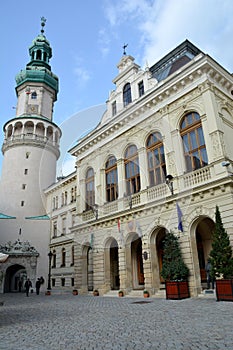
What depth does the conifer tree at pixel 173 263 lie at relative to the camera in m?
13.3

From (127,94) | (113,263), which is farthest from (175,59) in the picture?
(113,263)

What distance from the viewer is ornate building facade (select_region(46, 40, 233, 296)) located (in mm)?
14203

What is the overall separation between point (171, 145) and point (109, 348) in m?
12.7

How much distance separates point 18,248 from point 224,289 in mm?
25318

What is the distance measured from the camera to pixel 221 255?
11195 mm

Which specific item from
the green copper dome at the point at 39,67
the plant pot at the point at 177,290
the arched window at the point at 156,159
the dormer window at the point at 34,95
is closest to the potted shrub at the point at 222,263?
the plant pot at the point at 177,290

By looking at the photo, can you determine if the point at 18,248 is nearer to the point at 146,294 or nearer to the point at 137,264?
the point at 137,264

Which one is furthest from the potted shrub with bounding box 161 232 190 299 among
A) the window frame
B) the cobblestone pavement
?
the window frame

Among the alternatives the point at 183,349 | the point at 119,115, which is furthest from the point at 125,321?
the point at 119,115

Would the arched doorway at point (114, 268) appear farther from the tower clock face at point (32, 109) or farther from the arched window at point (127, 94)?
the tower clock face at point (32, 109)

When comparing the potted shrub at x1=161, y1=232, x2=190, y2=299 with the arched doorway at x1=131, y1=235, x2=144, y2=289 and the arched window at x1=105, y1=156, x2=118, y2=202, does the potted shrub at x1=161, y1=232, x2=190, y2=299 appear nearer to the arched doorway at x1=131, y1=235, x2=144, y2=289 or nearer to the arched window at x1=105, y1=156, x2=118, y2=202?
the arched doorway at x1=131, y1=235, x2=144, y2=289

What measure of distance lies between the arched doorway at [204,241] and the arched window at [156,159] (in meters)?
3.72

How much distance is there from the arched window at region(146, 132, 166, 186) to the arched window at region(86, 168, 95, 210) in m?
6.51

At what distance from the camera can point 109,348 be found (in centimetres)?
524
